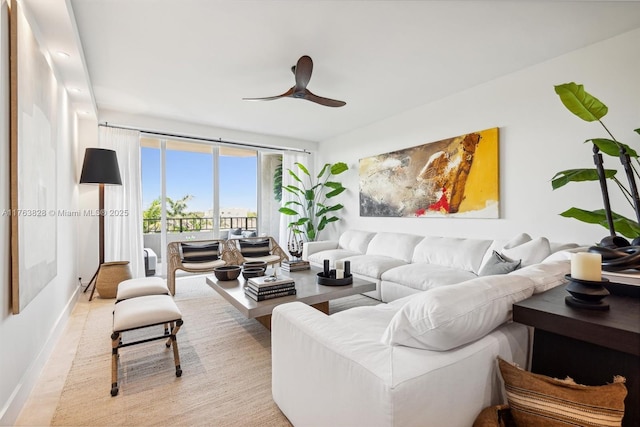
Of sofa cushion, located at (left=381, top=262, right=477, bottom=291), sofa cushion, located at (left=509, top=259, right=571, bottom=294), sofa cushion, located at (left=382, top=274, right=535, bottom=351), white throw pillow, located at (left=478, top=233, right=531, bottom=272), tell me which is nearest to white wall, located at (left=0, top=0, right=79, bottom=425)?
sofa cushion, located at (left=382, top=274, right=535, bottom=351)

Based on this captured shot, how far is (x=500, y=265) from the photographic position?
8.61 feet

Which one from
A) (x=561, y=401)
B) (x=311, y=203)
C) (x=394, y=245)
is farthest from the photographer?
(x=311, y=203)

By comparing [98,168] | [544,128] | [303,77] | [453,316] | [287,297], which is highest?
[303,77]

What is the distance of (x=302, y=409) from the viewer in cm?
142

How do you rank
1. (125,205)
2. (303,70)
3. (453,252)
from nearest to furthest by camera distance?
(303,70) → (453,252) → (125,205)

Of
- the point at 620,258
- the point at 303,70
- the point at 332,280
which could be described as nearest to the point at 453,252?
the point at 332,280

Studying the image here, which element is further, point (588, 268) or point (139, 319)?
point (139, 319)

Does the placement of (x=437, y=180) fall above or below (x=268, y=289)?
above

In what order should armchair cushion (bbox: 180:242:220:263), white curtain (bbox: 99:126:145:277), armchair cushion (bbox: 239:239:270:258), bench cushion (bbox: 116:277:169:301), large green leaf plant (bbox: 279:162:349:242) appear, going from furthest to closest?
1. large green leaf plant (bbox: 279:162:349:242)
2. armchair cushion (bbox: 239:239:270:258)
3. white curtain (bbox: 99:126:145:277)
4. armchair cushion (bbox: 180:242:220:263)
5. bench cushion (bbox: 116:277:169:301)

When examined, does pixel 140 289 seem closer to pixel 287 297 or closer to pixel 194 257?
pixel 287 297

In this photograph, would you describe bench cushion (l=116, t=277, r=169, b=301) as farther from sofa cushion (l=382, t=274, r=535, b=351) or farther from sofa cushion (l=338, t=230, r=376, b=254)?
sofa cushion (l=338, t=230, r=376, b=254)

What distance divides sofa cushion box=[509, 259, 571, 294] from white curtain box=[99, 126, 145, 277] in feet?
15.8

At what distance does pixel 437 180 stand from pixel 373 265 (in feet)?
4.75

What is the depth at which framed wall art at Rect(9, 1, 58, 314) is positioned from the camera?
5.53 feet
